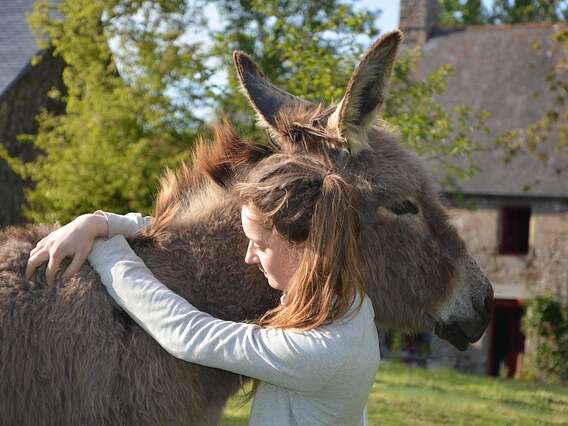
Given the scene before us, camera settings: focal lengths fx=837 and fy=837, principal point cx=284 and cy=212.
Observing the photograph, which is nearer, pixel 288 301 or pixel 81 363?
pixel 81 363

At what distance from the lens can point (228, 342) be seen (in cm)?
287

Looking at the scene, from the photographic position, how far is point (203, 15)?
1748 cm

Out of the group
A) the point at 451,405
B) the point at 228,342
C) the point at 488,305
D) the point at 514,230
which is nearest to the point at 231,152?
the point at 228,342

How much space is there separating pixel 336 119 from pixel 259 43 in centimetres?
1544

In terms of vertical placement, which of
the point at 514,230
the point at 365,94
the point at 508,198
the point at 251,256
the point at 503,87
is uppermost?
the point at 365,94

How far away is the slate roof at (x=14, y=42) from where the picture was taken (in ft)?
67.1

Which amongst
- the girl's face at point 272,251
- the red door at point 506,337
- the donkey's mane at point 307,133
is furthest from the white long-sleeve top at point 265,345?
the red door at point 506,337

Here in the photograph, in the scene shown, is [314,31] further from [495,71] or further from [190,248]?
[495,71]

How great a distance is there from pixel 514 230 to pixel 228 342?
26.2 m

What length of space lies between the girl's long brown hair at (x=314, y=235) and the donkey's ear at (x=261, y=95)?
1.38 feet

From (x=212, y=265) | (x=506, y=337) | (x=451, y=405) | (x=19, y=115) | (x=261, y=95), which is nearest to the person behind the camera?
(x=212, y=265)

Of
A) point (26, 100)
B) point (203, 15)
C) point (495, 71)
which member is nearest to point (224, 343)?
point (203, 15)

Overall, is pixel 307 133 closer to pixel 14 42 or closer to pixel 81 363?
pixel 81 363

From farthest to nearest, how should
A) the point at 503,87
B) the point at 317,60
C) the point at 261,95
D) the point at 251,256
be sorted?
1. the point at 503,87
2. the point at 317,60
3. the point at 261,95
4. the point at 251,256
